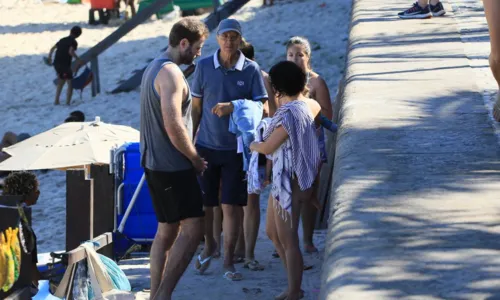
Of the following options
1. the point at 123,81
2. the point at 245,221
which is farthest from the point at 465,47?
the point at 123,81

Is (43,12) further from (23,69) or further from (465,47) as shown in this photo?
(465,47)

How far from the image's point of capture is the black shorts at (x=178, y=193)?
5.98m

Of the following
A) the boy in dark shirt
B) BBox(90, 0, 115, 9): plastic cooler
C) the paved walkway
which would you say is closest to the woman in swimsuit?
the paved walkway

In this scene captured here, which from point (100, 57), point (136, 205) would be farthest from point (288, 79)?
point (100, 57)

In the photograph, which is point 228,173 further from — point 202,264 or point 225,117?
point 202,264

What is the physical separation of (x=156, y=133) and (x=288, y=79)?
31.6 inches

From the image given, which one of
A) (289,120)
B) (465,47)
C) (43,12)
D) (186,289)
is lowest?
(43,12)

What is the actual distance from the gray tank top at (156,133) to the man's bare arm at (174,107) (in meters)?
0.07

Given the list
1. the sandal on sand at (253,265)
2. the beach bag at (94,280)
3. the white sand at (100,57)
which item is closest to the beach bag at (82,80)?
the white sand at (100,57)

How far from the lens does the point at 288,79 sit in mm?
6148

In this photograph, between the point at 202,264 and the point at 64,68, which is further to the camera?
the point at 64,68

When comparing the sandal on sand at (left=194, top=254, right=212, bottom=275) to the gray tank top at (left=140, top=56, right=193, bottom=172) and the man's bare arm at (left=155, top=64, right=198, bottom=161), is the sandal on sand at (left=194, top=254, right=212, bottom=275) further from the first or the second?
the man's bare arm at (left=155, top=64, right=198, bottom=161)

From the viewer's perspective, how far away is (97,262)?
680 cm

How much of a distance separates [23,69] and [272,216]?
52.9 ft
